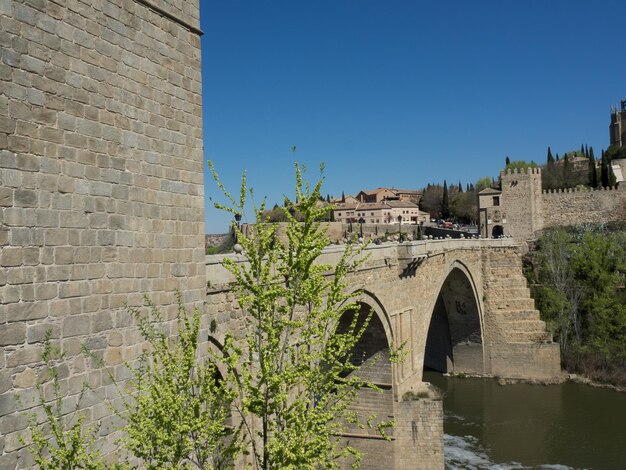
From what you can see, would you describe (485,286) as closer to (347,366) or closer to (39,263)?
(347,366)

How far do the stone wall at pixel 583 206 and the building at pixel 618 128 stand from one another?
38.4m

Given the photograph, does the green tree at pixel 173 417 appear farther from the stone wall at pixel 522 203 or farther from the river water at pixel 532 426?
the stone wall at pixel 522 203

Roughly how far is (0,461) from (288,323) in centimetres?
253

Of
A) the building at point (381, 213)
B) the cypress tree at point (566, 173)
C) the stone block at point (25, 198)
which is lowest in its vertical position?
the stone block at point (25, 198)

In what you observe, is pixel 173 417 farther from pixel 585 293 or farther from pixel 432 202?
pixel 432 202

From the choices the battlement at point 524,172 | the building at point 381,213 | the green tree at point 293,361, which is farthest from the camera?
the building at point 381,213

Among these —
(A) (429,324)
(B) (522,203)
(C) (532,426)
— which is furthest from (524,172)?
(C) (532,426)

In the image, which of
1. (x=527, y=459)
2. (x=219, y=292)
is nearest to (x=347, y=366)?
(x=219, y=292)

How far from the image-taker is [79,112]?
190 inches

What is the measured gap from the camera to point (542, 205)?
40.3m

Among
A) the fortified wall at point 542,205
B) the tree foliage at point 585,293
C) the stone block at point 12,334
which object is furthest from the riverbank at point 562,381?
the stone block at point 12,334

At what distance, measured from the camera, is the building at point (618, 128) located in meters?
71.8

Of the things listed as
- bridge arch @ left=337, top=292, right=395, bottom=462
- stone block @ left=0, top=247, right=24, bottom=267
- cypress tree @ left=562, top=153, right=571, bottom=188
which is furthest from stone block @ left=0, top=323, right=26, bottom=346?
cypress tree @ left=562, top=153, right=571, bottom=188

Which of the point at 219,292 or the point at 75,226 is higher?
the point at 75,226
